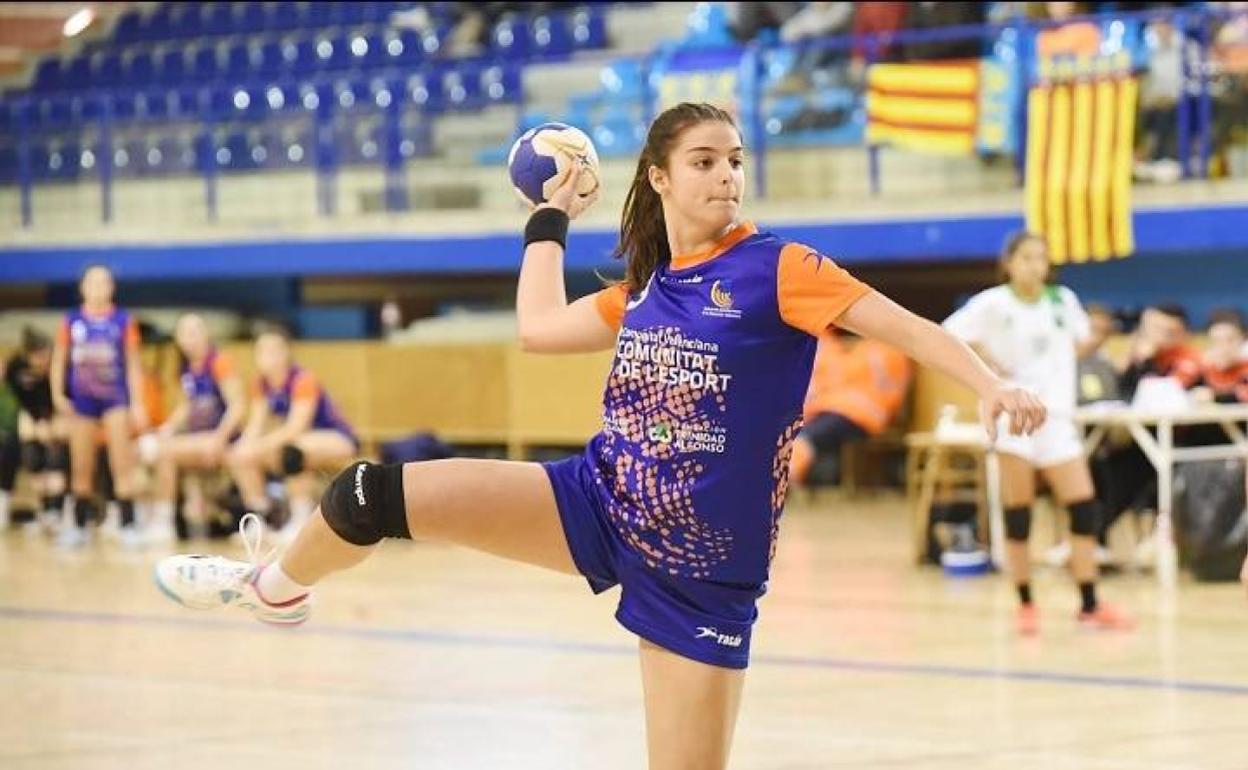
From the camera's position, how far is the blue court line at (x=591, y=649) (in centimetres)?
836

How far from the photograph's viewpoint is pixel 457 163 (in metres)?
19.0

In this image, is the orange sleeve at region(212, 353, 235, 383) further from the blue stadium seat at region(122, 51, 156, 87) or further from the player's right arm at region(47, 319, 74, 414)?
the blue stadium seat at region(122, 51, 156, 87)

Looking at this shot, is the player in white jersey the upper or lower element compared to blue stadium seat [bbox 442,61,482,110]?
lower

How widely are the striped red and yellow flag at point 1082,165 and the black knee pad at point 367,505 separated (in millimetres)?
10303

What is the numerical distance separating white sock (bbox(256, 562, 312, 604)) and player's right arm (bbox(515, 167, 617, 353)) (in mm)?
834

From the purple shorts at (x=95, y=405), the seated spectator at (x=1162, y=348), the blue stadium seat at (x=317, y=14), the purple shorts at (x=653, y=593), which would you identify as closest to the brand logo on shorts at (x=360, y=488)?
the purple shorts at (x=653, y=593)

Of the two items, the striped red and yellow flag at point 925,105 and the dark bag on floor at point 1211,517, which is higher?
the striped red and yellow flag at point 925,105

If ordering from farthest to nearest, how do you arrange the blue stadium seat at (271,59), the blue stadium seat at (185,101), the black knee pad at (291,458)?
the blue stadium seat at (271,59) → the blue stadium seat at (185,101) → the black knee pad at (291,458)

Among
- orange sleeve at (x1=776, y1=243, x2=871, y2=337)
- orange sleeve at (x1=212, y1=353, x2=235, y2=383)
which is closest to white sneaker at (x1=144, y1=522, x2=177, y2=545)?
orange sleeve at (x1=212, y1=353, x2=235, y2=383)

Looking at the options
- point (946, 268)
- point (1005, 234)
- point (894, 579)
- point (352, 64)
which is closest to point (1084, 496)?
point (894, 579)

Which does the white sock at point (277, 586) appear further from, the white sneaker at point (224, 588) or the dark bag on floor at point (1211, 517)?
the dark bag on floor at point (1211, 517)

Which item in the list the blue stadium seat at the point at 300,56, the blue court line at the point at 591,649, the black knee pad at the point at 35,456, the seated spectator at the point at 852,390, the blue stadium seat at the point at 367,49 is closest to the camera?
the blue court line at the point at 591,649

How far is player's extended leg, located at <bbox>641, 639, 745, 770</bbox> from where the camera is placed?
4910 mm

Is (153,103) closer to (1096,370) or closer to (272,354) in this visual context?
(272,354)
